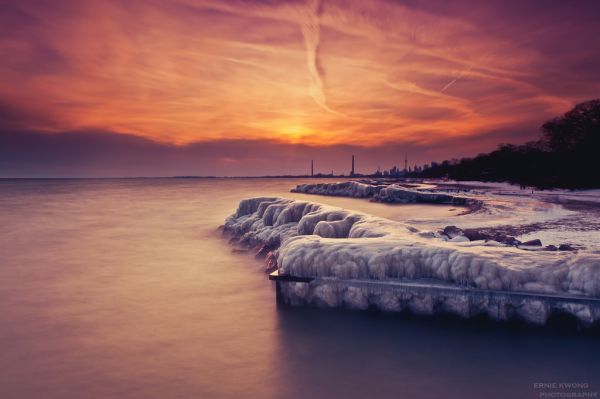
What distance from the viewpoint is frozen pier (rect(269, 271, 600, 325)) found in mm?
6562

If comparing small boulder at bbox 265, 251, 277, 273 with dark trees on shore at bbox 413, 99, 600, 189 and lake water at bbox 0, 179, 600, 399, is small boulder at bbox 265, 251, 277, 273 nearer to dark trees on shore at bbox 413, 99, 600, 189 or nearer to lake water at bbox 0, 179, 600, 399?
lake water at bbox 0, 179, 600, 399

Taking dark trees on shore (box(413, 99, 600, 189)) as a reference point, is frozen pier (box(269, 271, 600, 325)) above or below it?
below

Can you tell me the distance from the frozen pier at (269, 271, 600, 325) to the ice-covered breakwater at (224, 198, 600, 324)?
0.05ft

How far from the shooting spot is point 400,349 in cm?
651

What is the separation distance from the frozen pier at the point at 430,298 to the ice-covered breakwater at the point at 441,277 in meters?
0.02

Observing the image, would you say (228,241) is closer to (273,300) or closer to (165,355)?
(273,300)

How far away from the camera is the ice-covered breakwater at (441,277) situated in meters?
6.68

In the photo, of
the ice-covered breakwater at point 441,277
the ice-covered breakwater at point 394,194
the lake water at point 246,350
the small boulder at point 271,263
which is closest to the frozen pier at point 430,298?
the ice-covered breakwater at point 441,277

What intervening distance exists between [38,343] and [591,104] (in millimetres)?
68118

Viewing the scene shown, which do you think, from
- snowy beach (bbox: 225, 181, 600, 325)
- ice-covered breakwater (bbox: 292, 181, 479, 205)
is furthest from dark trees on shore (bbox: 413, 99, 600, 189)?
snowy beach (bbox: 225, 181, 600, 325)

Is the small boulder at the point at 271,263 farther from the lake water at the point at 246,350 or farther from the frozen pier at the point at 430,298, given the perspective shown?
the frozen pier at the point at 430,298

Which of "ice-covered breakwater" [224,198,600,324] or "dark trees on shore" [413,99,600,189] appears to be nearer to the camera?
"ice-covered breakwater" [224,198,600,324]

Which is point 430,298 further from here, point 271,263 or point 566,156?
point 566,156

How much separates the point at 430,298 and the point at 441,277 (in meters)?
0.48
